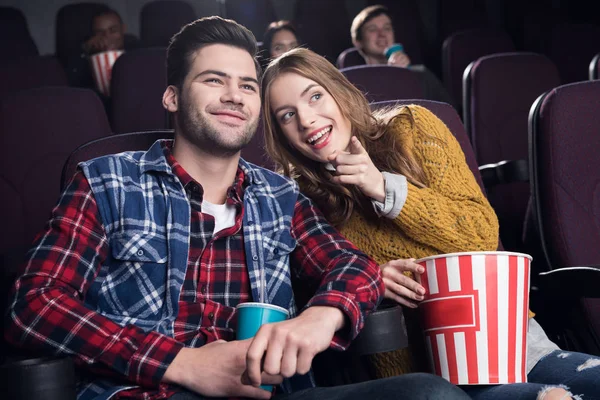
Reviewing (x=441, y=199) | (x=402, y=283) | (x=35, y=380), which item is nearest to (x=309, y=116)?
(x=441, y=199)

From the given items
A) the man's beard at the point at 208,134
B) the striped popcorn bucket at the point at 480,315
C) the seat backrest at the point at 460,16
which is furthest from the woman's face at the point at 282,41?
the striped popcorn bucket at the point at 480,315

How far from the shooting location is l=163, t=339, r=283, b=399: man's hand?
1010mm

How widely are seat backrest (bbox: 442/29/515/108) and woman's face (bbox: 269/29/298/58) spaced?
0.81 metres

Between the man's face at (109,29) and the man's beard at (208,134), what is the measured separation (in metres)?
2.62

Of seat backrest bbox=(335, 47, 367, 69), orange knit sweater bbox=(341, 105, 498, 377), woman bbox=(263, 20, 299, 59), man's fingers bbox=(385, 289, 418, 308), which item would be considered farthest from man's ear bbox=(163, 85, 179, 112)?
seat backrest bbox=(335, 47, 367, 69)

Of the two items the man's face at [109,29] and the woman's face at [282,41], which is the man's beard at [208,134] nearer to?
the woman's face at [282,41]

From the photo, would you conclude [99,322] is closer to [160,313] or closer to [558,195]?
[160,313]

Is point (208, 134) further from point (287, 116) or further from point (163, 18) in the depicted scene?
point (163, 18)

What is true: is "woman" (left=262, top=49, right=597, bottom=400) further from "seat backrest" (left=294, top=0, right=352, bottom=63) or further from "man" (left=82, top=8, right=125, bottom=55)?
"seat backrest" (left=294, top=0, right=352, bottom=63)

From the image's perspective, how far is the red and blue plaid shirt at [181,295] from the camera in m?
1.03

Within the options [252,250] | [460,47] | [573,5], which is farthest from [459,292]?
[573,5]

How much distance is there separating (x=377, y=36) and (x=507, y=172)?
1.59 metres

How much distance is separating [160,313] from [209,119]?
329 millimetres

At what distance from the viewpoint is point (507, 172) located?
6.80 feet
